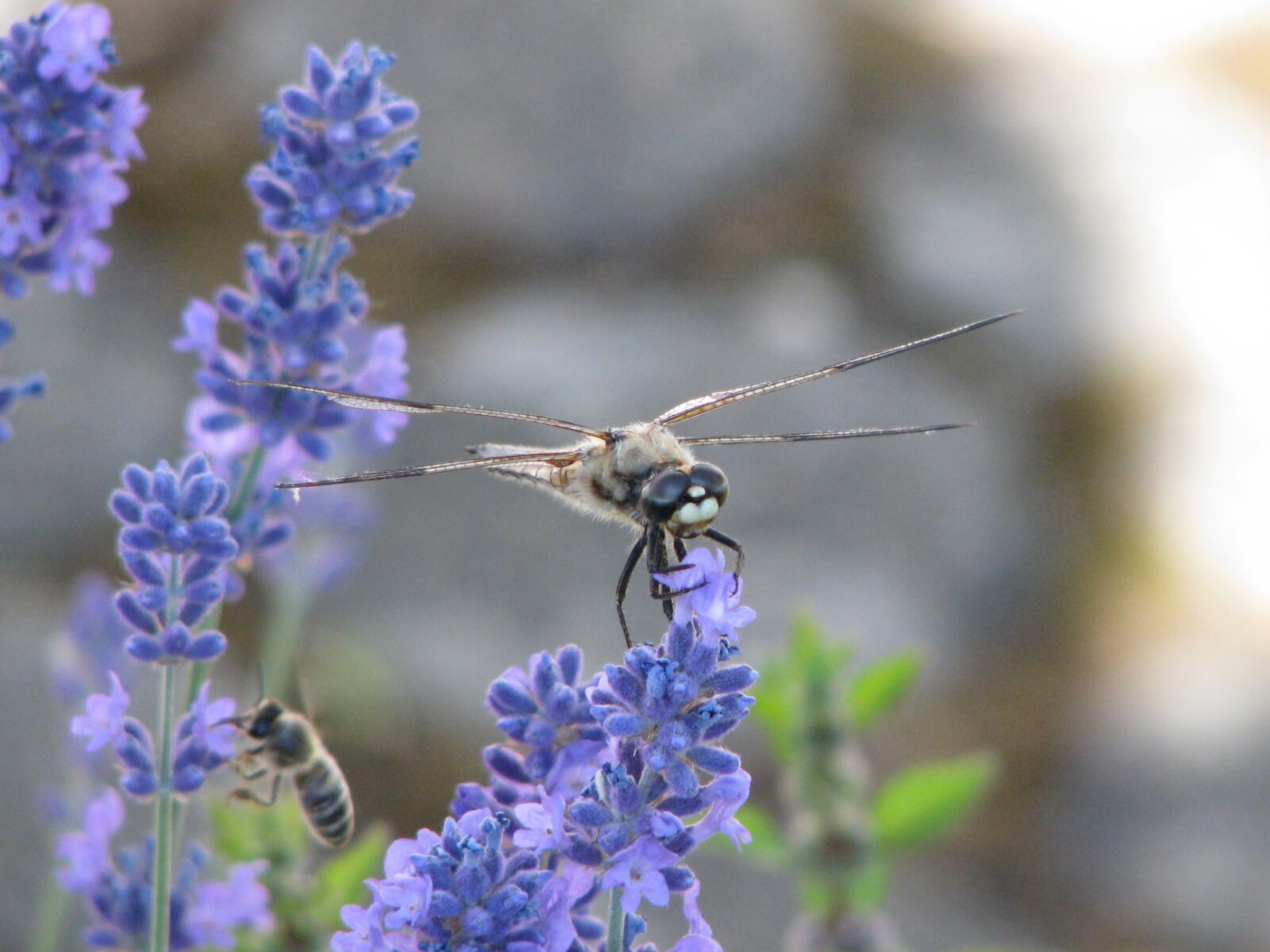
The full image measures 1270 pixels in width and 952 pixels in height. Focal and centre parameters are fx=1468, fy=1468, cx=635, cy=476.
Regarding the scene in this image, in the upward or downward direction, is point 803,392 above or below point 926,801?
above

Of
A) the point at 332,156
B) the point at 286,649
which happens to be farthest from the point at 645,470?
the point at 286,649

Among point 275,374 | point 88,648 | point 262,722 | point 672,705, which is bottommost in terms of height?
point 672,705

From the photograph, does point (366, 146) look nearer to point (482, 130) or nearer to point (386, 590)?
point (386, 590)

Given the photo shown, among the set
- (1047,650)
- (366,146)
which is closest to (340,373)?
(366,146)

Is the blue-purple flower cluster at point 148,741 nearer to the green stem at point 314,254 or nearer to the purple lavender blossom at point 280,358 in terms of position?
the purple lavender blossom at point 280,358

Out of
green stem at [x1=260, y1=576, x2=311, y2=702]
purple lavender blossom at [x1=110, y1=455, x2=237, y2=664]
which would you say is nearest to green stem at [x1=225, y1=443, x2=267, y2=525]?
purple lavender blossom at [x1=110, y1=455, x2=237, y2=664]

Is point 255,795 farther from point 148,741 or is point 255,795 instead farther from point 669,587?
point 669,587
